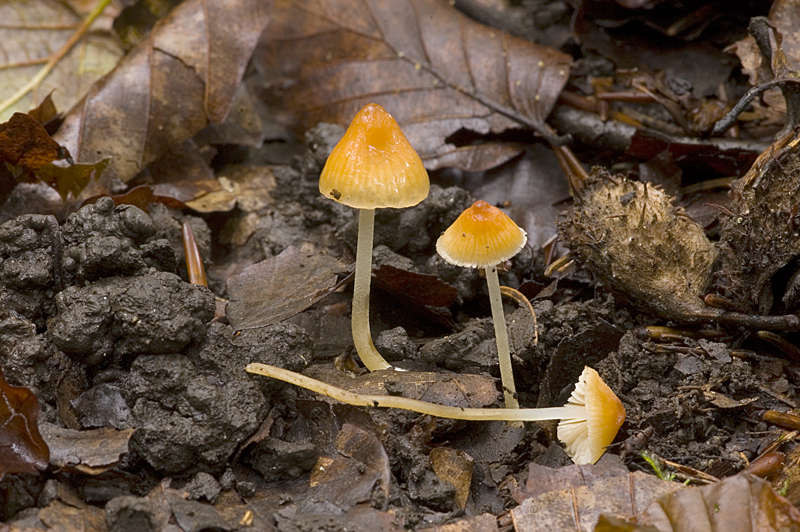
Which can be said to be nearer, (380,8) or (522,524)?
(522,524)

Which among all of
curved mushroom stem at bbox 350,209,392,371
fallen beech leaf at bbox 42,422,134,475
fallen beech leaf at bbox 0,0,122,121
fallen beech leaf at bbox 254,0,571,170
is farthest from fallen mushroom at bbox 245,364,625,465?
fallen beech leaf at bbox 0,0,122,121

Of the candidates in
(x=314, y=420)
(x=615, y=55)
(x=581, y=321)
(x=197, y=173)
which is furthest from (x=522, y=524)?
(x=615, y=55)

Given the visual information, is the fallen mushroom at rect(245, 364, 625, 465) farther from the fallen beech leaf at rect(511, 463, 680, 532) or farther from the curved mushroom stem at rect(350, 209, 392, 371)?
the curved mushroom stem at rect(350, 209, 392, 371)

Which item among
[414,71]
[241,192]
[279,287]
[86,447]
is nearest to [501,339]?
[279,287]

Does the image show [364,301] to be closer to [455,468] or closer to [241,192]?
[455,468]

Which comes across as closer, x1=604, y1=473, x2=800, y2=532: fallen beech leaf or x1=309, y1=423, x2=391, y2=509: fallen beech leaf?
x1=604, y1=473, x2=800, y2=532: fallen beech leaf

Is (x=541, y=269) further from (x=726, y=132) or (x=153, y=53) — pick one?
(x=153, y=53)

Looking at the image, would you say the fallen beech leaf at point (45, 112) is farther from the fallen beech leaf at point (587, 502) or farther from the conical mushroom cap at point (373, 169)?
the fallen beech leaf at point (587, 502)
